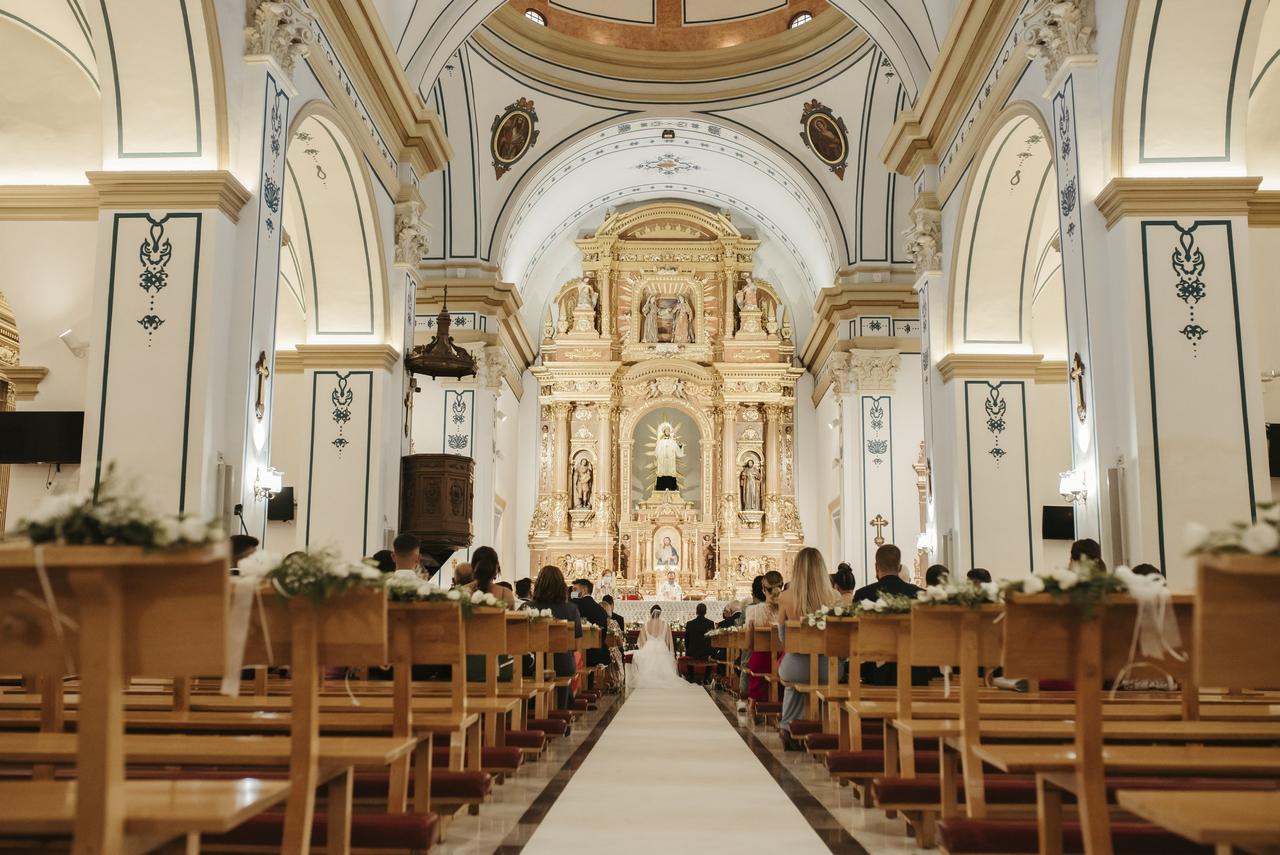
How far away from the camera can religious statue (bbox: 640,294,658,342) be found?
77.2 feet

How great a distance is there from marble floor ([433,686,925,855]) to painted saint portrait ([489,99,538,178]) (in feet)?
38.8

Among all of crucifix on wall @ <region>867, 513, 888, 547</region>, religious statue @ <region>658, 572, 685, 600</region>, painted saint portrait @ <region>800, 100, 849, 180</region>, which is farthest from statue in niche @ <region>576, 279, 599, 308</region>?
crucifix on wall @ <region>867, 513, 888, 547</region>

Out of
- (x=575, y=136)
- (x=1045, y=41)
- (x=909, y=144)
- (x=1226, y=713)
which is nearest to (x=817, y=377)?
(x=575, y=136)

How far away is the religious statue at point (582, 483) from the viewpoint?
23.0 m

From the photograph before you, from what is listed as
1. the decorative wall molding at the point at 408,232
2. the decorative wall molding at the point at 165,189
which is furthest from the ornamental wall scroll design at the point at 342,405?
the decorative wall molding at the point at 165,189

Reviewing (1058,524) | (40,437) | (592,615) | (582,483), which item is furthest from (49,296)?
(582,483)

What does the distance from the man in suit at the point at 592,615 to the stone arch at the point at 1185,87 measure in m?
5.58

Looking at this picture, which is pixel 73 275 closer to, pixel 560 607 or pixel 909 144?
pixel 560 607

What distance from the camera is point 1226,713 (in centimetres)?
439

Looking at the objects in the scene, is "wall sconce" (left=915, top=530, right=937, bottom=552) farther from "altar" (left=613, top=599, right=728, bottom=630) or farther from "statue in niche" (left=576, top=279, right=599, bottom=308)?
"statue in niche" (left=576, top=279, right=599, bottom=308)

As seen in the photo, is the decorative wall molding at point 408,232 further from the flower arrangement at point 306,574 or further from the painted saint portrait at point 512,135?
the flower arrangement at point 306,574

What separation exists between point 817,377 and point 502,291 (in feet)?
23.5

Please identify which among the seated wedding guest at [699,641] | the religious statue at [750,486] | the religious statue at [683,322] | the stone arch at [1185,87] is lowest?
the seated wedding guest at [699,641]

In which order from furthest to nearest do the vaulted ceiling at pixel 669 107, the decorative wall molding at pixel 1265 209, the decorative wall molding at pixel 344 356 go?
1. the vaulted ceiling at pixel 669 107
2. the decorative wall molding at pixel 344 356
3. the decorative wall molding at pixel 1265 209
